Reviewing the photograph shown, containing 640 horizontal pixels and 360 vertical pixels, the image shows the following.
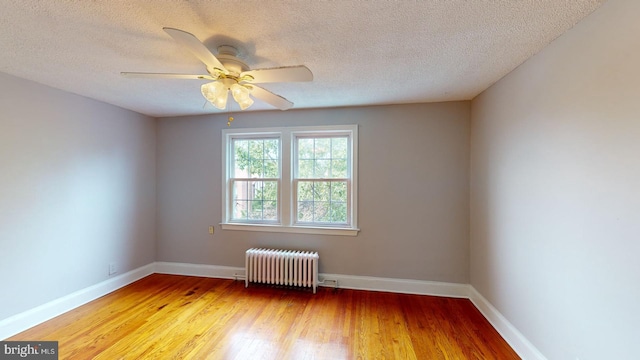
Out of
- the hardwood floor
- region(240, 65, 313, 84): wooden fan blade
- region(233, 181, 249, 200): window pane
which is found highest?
region(240, 65, 313, 84): wooden fan blade

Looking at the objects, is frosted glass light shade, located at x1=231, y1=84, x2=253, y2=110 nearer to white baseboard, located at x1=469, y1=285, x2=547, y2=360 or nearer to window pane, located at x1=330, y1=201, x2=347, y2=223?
window pane, located at x1=330, y1=201, x2=347, y2=223

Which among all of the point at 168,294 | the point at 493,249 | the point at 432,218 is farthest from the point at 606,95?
the point at 168,294

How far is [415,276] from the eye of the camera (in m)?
3.08

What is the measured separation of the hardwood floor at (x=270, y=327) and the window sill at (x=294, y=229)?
733 mm

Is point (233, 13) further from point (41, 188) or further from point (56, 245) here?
point (56, 245)

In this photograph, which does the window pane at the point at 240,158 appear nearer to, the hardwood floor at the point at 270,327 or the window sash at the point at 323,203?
the window sash at the point at 323,203

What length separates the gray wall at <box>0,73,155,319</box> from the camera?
2244 mm

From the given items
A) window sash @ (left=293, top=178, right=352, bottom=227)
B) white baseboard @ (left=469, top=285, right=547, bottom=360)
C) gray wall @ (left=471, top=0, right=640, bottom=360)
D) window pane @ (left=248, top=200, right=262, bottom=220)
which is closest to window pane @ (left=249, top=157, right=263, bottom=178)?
window pane @ (left=248, top=200, right=262, bottom=220)

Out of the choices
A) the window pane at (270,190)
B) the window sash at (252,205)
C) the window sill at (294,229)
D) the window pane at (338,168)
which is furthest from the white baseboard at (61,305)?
the window pane at (338,168)

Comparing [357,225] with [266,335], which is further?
[357,225]

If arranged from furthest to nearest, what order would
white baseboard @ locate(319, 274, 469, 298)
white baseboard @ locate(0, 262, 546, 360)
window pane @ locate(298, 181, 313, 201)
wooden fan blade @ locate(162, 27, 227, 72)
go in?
window pane @ locate(298, 181, 313, 201), white baseboard @ locate(319, 274, 469, 298), white baseboard @ locate(0, 262, 546, 360), wooden fan blade @ locate(162, 27, 227, 72)

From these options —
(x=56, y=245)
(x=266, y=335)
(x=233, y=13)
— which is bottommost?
(x=266, y=335)

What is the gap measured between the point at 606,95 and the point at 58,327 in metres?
4.51

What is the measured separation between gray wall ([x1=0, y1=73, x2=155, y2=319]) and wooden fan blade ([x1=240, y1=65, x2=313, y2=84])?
7.70 ft
